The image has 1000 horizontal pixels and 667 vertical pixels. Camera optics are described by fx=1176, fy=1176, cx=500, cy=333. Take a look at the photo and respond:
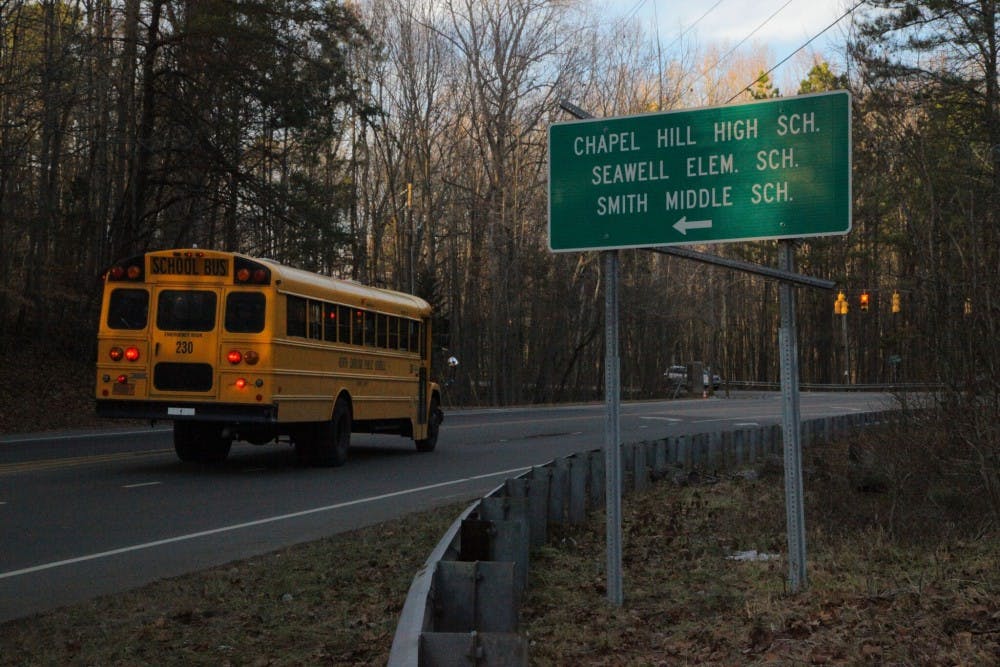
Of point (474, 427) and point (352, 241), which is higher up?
point (352, 241)

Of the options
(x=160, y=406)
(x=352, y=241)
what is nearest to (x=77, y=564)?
(x=160, y=406)

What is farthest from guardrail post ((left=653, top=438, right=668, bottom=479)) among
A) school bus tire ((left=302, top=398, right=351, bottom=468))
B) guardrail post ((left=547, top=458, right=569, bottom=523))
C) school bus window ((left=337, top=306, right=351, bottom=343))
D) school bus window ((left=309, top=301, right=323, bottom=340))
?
school bus window ((left=337, top=306, right=351, bottom=343))

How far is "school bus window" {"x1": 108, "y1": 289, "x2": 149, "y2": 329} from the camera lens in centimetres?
1658

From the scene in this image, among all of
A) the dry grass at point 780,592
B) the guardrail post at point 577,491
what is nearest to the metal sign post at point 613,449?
the dry grass at point 780,592

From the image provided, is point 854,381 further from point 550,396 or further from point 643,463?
point 643,463

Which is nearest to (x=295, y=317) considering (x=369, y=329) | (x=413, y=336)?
(x=369, y=329)

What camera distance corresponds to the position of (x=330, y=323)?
18.1 metres

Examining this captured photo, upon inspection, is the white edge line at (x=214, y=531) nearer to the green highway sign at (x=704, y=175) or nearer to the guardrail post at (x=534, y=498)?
the guardrail post at (x=534, y=498)

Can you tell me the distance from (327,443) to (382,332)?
288 cm

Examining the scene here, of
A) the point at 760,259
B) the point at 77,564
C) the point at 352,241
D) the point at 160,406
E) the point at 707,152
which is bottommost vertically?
the point at 77,564

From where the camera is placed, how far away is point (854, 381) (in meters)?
77.8

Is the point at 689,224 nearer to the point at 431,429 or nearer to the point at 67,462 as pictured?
the point at 67,462

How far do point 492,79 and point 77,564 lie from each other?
41.2m

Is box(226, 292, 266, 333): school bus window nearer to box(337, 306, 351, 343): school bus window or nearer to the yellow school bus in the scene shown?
the yellow school bus
